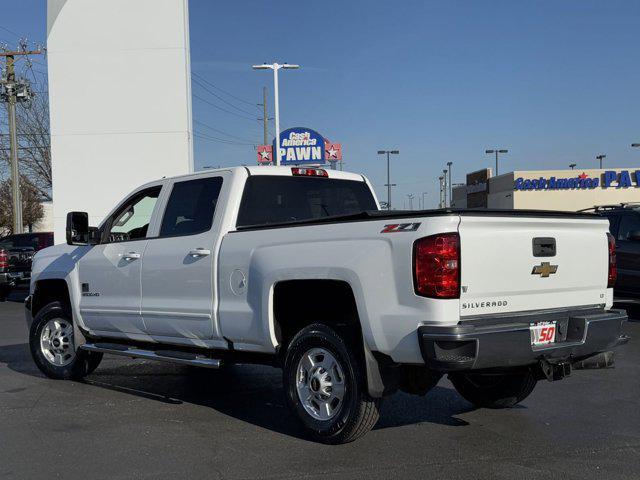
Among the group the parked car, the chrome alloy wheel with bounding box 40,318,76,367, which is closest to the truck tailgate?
the chrome alloy wheel with bounding box 40,318,76,367

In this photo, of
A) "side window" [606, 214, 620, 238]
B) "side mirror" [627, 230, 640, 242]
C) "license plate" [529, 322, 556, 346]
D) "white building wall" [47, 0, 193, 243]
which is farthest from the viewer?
"white building wall" [47, 0, 193, 243]

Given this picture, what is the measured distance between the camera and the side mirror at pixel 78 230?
23.5ft

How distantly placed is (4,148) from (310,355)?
48.6m

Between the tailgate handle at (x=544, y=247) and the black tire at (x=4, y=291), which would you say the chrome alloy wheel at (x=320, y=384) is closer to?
the tailgate handle at (x=544, y=247)

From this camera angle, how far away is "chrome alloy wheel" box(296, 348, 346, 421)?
510 centimetres

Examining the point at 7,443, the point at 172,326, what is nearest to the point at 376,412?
the point at 172,326

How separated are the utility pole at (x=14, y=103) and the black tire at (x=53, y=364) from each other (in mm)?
24905

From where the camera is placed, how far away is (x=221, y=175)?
628 centimetres

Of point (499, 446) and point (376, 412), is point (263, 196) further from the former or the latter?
point (499, 446)

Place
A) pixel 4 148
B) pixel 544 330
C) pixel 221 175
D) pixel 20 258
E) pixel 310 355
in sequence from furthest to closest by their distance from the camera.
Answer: pixel 4 148
pixel 20 258
pixel 221 175
pixel 310 355
pixel 544 330

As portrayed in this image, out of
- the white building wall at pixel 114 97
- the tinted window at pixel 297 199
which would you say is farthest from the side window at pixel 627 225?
the white building wall at pixel 114 97

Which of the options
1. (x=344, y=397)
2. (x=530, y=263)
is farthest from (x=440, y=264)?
(x=344, y=397)

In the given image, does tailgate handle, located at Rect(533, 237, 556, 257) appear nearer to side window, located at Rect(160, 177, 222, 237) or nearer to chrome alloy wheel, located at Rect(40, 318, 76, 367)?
side window, located at Rect(160, 177, 222, 237)

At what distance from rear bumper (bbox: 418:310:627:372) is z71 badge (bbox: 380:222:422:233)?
62cm
